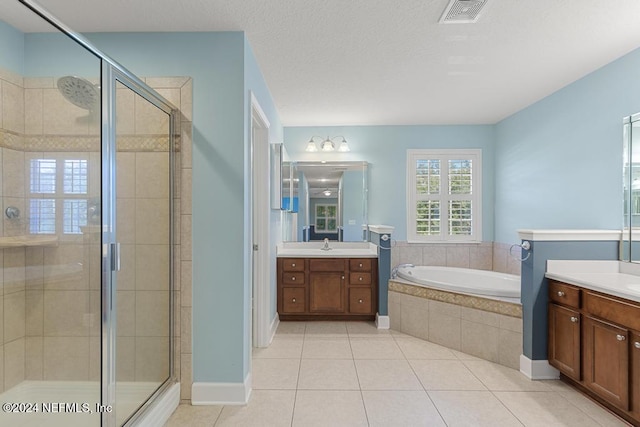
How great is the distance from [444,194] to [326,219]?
165 centimetres

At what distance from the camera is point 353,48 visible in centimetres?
249

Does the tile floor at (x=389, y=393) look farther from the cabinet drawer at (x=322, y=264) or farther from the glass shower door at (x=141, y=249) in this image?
the cabinet drawer at (x=322, y=264)

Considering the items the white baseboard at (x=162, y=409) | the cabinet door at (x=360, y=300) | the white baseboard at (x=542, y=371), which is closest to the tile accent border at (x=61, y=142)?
the white baseboard at (x=162, y=409)

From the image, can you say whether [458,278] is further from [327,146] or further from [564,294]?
[327,146]

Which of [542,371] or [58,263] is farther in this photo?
[542,371]

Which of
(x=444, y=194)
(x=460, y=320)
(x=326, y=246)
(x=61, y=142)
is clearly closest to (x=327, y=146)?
(x=326, y=246)

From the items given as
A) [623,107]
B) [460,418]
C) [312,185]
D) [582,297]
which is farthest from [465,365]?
[312,185]

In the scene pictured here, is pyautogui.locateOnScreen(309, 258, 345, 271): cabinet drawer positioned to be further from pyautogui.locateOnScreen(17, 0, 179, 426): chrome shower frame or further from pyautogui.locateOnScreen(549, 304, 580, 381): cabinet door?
pyautogui.locateOnScreen(17, 0, 179, 426): chrome shower frame

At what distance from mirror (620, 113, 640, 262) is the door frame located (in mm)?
2918

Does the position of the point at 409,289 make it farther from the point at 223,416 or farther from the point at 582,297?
the point at 223,416

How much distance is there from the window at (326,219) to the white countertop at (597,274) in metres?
2.50

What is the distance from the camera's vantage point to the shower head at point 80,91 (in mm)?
1839

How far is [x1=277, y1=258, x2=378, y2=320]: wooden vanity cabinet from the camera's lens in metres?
3.81

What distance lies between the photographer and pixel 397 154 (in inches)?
178
